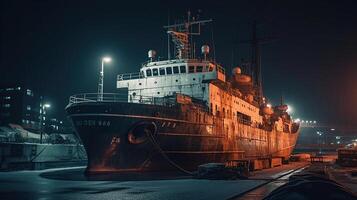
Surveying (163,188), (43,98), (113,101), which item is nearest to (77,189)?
(163,188)

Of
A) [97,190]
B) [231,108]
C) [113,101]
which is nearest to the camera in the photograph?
[97,190]

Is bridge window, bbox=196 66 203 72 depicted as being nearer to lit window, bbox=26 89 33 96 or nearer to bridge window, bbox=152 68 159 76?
bridge window, bbox=152 68 159 76

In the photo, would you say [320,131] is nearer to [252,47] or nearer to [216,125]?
[252,47]

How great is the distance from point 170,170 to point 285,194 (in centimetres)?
1915

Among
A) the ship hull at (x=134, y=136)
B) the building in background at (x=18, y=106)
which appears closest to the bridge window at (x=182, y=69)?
the ship hull at (x=134, y=136)

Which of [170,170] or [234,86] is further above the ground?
[234,86]

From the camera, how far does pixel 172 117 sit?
24.0 m

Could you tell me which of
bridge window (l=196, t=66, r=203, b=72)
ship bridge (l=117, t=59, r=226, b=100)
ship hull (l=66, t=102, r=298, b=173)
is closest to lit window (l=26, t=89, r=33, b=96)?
ship bridge (l=117, t=59, r=226, b=100)

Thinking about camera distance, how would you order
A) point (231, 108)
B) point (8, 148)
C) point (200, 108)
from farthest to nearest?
point (8, 148) < point (231, 108) < point (200, 108)

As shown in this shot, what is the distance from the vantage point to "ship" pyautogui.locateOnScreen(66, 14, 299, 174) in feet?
74.2

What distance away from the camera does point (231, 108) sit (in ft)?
115

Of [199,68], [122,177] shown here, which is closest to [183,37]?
[199,68]

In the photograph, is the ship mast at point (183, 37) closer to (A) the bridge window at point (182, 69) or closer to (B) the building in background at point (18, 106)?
(A) the bridge window at point (182, 69)

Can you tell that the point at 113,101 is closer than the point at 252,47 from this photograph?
Yes
